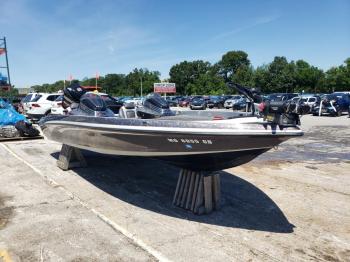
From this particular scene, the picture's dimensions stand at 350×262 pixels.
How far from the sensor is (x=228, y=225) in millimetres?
4211

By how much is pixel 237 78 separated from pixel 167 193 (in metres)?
62.0

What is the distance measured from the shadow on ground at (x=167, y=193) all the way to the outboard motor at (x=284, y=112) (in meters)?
1.31

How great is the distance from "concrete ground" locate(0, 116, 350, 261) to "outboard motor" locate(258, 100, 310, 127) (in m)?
1.30

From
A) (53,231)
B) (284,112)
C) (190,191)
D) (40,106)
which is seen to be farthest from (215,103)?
(53,231)

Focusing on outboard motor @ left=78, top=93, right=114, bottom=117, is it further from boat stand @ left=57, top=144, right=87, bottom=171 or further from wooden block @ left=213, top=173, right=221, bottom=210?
wooden block @ left=213, top=173, right=221, bottom=210

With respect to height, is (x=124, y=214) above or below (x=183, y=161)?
below

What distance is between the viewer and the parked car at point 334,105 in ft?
73.9

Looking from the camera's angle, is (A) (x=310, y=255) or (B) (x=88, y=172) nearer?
(A) (x=310, y=255)

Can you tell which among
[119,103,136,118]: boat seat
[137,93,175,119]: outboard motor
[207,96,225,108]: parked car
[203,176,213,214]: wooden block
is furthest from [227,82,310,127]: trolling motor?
[207,96,225,108]: parked car

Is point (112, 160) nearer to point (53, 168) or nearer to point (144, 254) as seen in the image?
point (53, 168)

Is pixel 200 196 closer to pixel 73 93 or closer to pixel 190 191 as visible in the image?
pixel 190 191

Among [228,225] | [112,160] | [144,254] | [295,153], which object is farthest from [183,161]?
[295,153]

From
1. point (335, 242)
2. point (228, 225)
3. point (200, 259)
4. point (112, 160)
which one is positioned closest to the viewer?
point (200, 259)

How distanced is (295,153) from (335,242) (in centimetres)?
550
